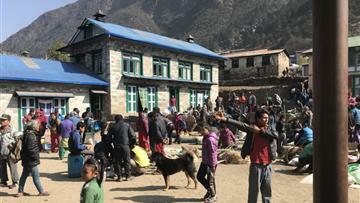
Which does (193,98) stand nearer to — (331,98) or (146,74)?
(146,74)

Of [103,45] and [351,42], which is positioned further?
[351,42]

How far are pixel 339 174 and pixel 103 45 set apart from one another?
78.3 feet

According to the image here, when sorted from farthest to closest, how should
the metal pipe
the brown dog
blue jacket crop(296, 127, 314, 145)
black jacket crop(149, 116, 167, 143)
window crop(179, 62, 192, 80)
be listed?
window crop(179, 62, 192, 80) < blue jacket crop(296, 127, 314, 145) < black jacket crop(149, 116, 167, 143) < the brown dog < the metal pipe

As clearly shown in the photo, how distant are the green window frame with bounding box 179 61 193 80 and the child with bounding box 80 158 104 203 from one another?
25.8m

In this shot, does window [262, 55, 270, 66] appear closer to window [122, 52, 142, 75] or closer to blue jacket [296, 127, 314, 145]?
window [122, 52, 142, 75]

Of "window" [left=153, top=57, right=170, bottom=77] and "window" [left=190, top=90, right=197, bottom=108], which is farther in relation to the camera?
"window" [left=190, top=90, right=197, bottom=108]

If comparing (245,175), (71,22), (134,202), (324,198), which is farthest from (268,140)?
(71,22)

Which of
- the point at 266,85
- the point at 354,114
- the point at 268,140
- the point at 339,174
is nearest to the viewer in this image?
the point at 339,174

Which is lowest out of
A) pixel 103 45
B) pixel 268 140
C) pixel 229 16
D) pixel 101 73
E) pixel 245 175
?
pixel 245 175

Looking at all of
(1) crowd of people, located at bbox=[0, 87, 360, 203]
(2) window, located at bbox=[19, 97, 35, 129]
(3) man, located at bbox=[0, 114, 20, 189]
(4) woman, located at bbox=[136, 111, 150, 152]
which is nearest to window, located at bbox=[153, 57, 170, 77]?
(2) window, located at bbox=[19, 97, 35, 129]

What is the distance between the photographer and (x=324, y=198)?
1.84 meters

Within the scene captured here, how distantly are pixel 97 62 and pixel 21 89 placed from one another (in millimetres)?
6154

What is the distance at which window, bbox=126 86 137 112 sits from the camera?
25.6 meters

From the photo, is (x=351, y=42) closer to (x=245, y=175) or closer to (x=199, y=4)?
(x=245, y=175)
